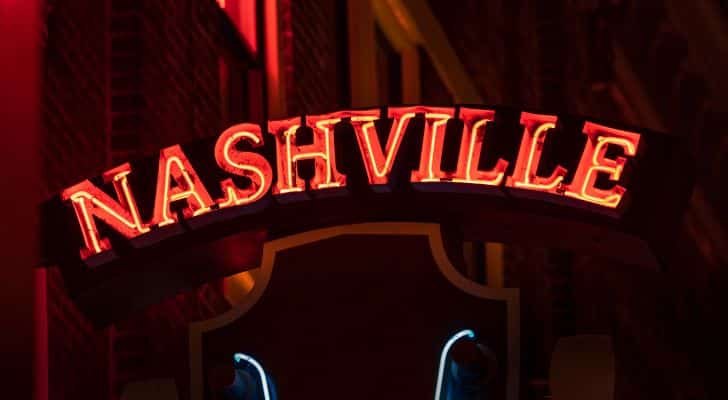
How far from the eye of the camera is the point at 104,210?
30.8ft

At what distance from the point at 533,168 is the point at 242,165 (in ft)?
5.45

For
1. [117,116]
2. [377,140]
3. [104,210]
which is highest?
[117,116]

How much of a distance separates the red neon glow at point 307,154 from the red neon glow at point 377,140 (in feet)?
0.53

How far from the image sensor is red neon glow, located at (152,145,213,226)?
31.0 ft

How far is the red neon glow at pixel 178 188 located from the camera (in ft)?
31.0

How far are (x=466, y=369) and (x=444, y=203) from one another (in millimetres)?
953

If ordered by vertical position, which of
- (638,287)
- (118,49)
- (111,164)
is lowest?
(638,287)

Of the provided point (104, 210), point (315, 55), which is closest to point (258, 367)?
point (104, 210)

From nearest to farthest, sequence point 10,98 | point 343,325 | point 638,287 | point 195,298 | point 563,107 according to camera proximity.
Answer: point 10,98 → point 343,325 → point 195,298 → point 563,107 → point 638,287

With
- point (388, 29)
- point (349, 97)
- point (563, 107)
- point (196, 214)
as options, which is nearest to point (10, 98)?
point (196, 214)

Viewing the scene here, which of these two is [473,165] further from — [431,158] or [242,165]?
[242,165]

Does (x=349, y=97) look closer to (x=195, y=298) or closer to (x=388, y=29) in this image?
(x=388, y=29)

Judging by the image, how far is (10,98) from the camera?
8.62 metres

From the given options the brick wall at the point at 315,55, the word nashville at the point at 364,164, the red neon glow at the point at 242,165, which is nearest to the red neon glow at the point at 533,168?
the word nashville at the point at 364,164
